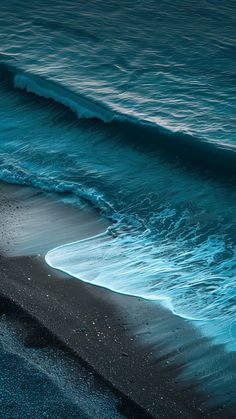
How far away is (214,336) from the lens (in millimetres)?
6223

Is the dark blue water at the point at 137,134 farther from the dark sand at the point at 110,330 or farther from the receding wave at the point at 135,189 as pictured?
the dark sand at the point at 110,330

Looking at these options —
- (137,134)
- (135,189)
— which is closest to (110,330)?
(135,189)

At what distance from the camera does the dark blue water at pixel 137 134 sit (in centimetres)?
726

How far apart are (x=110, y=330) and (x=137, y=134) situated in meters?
5.07

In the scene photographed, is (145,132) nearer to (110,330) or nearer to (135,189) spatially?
(135,189)

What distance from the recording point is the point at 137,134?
35.5ft

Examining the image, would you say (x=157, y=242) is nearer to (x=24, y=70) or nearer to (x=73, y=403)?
(x=73, y=403)

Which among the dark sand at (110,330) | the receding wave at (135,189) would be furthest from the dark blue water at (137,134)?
the dark sand at (110,330)

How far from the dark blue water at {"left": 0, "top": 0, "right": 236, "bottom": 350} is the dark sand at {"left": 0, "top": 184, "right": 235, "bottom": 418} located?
Result: 0.22 m

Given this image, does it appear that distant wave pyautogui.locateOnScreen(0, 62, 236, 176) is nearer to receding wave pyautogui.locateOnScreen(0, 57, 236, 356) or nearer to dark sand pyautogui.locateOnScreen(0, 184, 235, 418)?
receding wave pyautogui.locateOnScreen(0, 57, 236, 356)

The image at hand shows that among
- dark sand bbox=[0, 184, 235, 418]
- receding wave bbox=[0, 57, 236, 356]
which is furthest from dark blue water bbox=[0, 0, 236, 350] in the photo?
dark sand bbox=[0, 184, 235, 418]

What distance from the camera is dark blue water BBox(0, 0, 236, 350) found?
7258 mm

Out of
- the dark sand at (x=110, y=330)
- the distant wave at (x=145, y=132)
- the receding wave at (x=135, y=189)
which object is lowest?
the dark sand at (x=110, y=330)

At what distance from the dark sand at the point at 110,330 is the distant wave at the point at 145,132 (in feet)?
9.07
